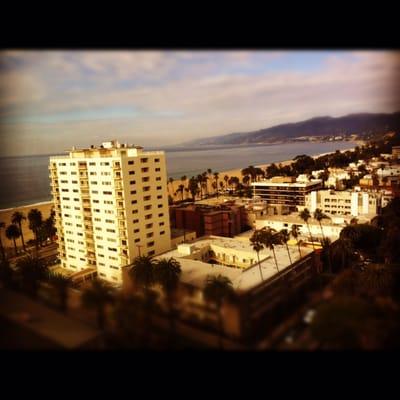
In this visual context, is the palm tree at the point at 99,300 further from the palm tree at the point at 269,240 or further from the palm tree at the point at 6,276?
the palm tree at the point at 269,240

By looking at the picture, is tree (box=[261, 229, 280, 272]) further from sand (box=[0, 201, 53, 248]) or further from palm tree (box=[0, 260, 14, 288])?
sand (box=[0, 201, 53, 248])

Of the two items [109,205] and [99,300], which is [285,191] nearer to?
[109,205]

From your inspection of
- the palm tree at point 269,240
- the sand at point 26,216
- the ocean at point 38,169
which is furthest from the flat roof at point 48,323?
the sand at point 26,216

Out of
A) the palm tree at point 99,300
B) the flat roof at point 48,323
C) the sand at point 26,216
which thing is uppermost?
the palm tree at point 99,300

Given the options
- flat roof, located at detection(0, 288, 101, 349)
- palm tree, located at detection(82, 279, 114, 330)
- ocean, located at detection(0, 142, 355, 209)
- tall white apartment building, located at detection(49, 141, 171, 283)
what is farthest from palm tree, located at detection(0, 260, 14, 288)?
tall white apartment building, located at detection(49, 141, 171, 283)

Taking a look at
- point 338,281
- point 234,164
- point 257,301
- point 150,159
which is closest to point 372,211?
point 150,159

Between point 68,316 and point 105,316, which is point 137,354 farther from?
point 68,316
